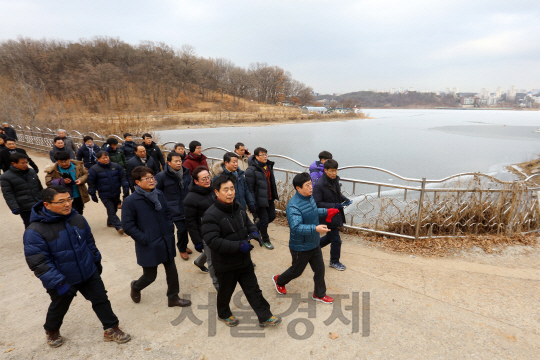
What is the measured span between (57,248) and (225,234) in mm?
1309

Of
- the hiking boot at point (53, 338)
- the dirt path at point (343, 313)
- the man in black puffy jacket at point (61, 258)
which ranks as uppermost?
the man in black puffy jacket at point (61, 258)

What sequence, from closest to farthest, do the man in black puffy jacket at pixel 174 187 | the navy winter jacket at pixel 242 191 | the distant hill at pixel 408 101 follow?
the man in black puffy jacket at pixel 174 187, the navy winter jacket at pixel 242 191, the distant hill at pixel 408 101

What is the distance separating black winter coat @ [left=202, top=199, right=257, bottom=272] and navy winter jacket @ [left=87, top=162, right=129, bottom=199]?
3.25 metres

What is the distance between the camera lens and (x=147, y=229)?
2834 millimetres

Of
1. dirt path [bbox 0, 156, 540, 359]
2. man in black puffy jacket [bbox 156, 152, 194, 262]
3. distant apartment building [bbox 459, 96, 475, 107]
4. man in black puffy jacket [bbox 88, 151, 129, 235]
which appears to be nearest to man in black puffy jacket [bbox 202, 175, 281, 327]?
dirt path [bbox 0, 156, 540, 359]

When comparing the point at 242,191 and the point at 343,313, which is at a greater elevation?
the point at 242,191

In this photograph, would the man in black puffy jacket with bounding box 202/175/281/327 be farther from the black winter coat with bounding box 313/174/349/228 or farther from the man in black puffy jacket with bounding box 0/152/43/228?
the man in black puffy jacket with bounding box 0/152/43/228

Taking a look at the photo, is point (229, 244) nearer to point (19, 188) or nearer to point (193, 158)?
point (193, 158)

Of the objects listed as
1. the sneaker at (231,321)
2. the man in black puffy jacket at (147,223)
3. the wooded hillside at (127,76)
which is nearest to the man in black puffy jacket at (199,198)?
the man in black puffy jacket at (147,223)

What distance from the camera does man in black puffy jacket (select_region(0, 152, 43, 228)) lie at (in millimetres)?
4051

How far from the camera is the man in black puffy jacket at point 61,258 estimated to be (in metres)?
2.16

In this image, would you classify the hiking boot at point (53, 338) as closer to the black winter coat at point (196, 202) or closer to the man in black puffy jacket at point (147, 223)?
the man in black puffy jacket at point (147, 223)

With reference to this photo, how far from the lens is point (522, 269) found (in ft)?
13.4

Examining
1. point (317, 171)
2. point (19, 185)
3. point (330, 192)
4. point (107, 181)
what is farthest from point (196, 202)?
point (19, 185)
